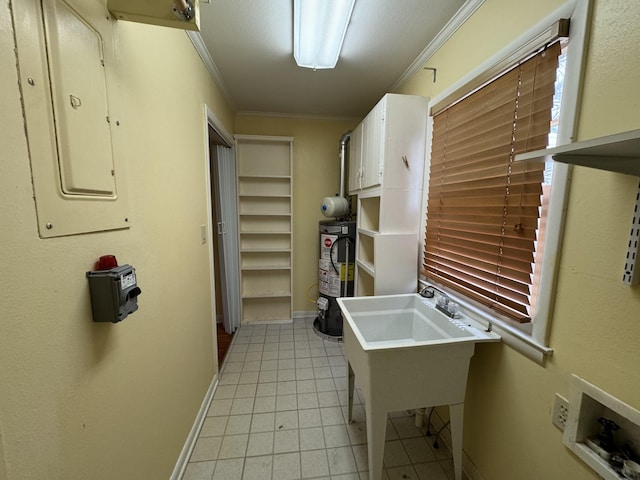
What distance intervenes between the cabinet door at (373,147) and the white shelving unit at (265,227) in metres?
1.10

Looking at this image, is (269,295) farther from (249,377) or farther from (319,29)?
(319,29)

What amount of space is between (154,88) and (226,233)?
183 centimetres

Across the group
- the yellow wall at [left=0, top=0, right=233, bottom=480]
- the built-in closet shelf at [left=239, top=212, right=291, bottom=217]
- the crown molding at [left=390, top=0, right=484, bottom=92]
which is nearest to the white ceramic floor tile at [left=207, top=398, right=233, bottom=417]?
the yellow wall at [left=0, top=0, right=233, bottom=480]

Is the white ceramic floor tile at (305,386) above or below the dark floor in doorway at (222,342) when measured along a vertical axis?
above

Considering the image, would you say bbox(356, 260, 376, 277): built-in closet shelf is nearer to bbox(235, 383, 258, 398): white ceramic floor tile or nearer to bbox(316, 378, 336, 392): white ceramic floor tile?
bbox(316, 378, 336, 392): white ceramic floor tile

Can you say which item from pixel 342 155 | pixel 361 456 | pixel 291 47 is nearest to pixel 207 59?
pixel 291 47

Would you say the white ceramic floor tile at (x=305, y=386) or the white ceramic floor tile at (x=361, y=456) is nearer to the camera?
the white ceramic floor tile at (x=361, y=456)

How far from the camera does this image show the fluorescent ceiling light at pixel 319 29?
4.28 ft

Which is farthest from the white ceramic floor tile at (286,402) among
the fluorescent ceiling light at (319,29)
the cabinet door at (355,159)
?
the fluorescent ceiling light at (319,29)

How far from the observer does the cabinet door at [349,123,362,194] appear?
92.7 inches

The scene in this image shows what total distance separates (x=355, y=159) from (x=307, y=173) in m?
0.84

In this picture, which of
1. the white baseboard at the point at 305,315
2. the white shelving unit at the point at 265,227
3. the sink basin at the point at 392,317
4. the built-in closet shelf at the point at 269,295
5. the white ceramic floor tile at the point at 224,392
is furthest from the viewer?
the white baseboard at the point at 305,315

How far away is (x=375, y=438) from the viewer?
3.82ft

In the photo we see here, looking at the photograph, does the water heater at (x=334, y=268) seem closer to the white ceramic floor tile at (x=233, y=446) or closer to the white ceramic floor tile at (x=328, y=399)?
the white ceramic floor tile at (x=328, y=399)
